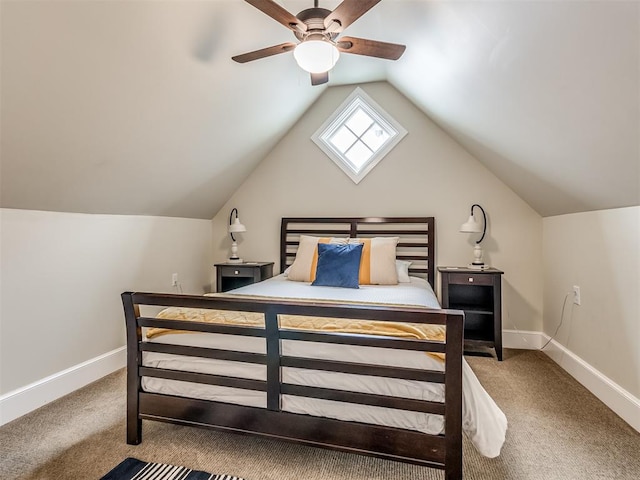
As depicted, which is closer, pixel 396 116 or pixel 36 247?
pixel 36 247

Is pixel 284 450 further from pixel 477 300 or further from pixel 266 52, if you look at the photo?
pixel 477 300

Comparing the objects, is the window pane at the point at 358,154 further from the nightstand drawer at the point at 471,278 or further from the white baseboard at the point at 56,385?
the white baseboard at the point at 56,385

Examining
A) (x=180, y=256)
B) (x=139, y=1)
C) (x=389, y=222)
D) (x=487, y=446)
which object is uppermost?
(x=139, y=1)

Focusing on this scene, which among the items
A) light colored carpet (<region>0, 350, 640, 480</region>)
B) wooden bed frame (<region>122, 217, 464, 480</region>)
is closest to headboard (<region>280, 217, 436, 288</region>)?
light colored carpet (<region>0, 350, 640, 480</region>)

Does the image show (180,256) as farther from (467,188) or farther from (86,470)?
(467,188)

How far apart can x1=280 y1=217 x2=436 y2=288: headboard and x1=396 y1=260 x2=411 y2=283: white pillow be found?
174 mm

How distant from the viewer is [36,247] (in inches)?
84.7

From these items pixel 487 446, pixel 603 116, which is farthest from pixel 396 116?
pixel 487 446

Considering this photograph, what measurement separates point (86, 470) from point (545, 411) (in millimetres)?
2511

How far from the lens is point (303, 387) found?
152 centimetres

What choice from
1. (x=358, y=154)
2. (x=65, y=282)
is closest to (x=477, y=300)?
(x=358, y=154)

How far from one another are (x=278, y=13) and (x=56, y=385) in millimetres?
2641

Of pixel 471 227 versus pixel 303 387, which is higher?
pixel 471 227

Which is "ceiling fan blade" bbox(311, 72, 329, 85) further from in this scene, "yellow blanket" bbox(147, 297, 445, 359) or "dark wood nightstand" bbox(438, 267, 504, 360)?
"dark wood nightstand" bbox(438, 267, 504, 360)
